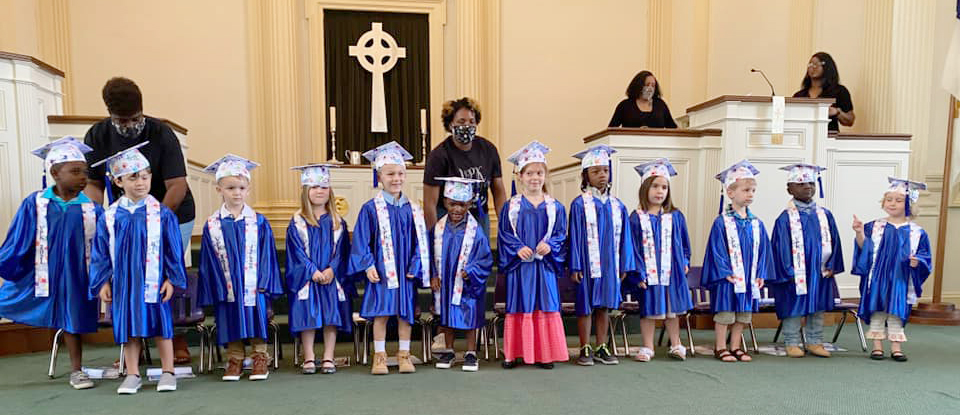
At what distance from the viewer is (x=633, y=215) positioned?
455cm

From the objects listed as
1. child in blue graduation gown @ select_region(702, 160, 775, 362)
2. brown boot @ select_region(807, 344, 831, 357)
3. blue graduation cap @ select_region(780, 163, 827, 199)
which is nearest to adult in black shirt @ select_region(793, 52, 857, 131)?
blue graduation cap @ select_region(780, 163, 827, 199)

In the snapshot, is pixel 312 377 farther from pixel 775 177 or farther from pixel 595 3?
pixel 595 3

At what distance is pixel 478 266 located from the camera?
4.12 m

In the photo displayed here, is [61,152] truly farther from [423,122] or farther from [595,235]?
[423,122]

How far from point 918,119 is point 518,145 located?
490 cm

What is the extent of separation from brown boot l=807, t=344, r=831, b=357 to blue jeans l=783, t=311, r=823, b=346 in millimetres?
52

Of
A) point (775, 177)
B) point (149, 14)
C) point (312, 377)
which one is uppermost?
point (149, 14)

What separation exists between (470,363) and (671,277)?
1600mm

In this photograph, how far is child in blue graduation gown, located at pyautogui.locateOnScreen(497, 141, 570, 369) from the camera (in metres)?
4.14

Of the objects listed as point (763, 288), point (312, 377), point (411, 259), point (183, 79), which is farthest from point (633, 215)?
point (183, 79)

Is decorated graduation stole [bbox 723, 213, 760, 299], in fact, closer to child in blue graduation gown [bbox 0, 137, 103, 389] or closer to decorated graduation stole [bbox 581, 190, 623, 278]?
decorated graduation stole [bbox 581, 190, 623, 278]

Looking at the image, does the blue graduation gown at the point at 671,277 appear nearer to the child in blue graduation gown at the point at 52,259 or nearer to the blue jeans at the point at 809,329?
the blue jeans at the point at 809,329

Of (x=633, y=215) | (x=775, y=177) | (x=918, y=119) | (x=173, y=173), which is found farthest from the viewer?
(x=918, y=119)

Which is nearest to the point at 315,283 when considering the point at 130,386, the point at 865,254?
the point at 130,386
